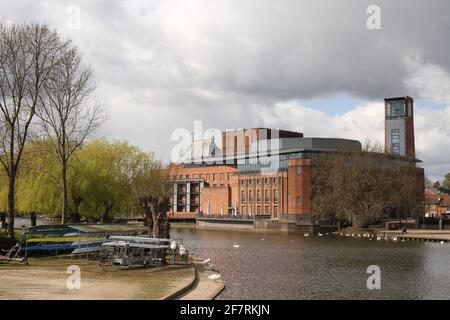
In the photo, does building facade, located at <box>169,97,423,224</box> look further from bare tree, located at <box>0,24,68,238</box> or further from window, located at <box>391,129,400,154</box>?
bare tree, located at <box>0,24,68,238</box>

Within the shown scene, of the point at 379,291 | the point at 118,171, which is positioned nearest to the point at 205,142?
the point at 118,171

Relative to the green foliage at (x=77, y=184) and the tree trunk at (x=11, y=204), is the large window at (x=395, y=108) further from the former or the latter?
the tree trunk at (x=11, y=204)

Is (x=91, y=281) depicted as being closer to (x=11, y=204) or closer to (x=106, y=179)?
(x=11, y=204)

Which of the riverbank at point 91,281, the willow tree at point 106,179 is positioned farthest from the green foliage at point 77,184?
the riverbank at point 91,281

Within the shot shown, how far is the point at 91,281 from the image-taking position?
2591cm

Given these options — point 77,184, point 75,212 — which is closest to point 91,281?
point 77,184

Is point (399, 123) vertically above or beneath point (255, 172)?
above

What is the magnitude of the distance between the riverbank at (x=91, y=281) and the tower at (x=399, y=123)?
138465 millimetres

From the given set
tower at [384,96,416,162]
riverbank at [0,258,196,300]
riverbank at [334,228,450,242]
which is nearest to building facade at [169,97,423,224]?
tower at [384,96,416,162]

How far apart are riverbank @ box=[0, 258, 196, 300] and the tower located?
138 meters

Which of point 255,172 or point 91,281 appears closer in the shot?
point 91,281

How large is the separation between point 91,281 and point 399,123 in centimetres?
14985
